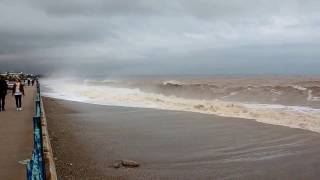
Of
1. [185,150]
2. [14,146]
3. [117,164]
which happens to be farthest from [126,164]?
[14,146]

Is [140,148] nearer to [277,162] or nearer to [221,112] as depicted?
[277,162]

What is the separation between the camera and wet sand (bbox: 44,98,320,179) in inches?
307

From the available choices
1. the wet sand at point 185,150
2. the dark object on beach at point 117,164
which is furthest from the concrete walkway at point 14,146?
the dark object on beach at point 117,164

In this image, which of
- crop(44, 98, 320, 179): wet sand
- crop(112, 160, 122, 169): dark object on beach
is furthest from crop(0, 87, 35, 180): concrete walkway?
crop(112, 160, 122, 169): dark object on beach

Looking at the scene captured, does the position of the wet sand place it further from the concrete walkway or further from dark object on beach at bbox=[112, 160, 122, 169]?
the concrete walkway

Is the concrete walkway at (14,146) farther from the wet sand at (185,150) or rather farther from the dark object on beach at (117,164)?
the dark object on beach at (117,164)

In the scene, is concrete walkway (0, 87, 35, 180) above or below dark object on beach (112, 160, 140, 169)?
above

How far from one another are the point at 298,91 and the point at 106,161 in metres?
30.9

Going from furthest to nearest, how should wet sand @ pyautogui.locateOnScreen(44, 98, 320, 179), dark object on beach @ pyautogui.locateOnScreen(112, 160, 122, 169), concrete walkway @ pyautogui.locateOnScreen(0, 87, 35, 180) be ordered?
dark object on beach @ pyautogui.locateOnScreen(112, 160, 122, 169), wet sand @ pyautogui.locateOnScreen(44, 98, 320, 179), concrete walkway @ pyautogui.locateOnScreen(0, 87, 35, 180)

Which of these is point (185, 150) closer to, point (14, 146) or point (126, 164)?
point (126, 164)

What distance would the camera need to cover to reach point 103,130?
13.4m

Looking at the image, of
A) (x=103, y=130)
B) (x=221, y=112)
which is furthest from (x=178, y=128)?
(x=221, y=112)

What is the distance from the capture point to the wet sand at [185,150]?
25.6 ft

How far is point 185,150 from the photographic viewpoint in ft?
32.4
